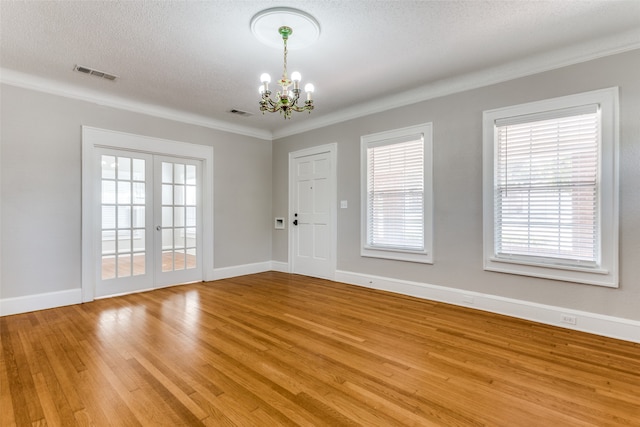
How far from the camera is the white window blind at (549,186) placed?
3076 millimetres

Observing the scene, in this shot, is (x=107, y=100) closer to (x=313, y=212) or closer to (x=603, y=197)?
(x=313, y=212)

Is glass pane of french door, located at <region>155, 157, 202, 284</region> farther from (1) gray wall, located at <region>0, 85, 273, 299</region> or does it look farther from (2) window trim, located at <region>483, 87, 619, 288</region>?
(2) window trim, located at <region>483, 87, 619, 288</region>

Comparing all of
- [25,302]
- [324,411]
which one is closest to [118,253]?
[25,302]

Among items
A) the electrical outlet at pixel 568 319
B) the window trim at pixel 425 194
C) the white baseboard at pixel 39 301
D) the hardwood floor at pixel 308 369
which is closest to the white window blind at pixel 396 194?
the window trim at pixel 425 194

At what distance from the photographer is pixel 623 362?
244cm

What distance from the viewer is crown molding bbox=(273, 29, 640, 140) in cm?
296

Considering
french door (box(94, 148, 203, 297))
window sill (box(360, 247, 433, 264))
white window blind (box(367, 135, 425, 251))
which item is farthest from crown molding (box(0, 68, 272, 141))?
window sill (box(360, 247, 433, 264))

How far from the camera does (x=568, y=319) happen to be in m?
3.17

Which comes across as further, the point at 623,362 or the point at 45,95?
the point at 45,95

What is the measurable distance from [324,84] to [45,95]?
3.41m

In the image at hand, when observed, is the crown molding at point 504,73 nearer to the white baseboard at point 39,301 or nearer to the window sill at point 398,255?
the window sill at point 398,255

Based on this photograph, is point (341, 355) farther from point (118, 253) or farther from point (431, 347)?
point (118, 253)

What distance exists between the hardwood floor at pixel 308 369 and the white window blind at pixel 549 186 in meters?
0.82

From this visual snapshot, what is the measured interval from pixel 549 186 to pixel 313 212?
11.4ft
